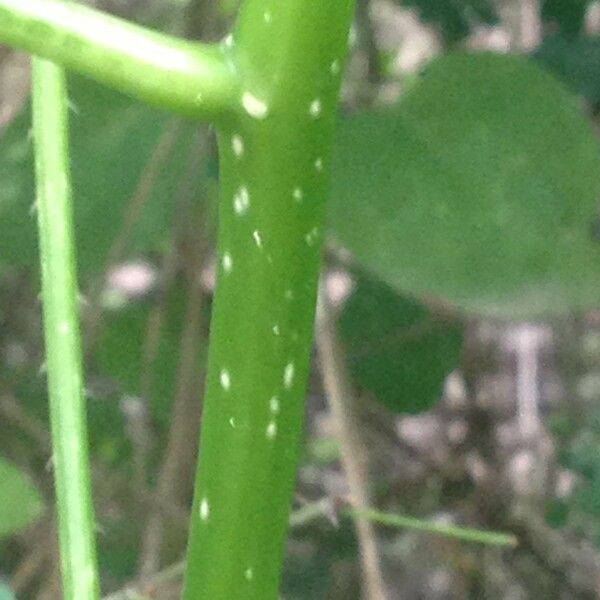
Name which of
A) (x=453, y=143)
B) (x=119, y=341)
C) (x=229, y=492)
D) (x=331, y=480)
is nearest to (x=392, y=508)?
(x=331, y=480)

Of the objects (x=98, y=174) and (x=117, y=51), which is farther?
(x=98, y=174)

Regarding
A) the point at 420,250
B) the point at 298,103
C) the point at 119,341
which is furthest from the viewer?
the point at 119,341

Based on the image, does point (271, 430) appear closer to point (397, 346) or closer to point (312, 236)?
point (312, 236)

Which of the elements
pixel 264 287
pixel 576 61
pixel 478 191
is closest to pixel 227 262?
pixel 264 287

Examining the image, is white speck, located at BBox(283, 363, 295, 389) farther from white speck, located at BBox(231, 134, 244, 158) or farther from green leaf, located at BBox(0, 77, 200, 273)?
green leaf, located at BBox(0, 77, 200, 273)

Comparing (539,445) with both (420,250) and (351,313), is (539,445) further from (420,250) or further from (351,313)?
(420,250)
